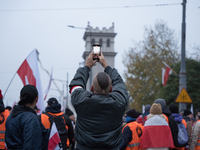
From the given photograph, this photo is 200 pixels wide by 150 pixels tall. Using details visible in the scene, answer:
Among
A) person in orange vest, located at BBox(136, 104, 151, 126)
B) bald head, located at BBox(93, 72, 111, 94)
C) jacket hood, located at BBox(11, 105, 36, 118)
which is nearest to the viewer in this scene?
bald head, located at BBox(93, 72, 111, 94)

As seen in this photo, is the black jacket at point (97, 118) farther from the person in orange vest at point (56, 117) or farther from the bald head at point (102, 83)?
the person in orange vest at point (56, 117)

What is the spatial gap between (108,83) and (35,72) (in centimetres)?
524

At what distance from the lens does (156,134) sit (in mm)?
6156

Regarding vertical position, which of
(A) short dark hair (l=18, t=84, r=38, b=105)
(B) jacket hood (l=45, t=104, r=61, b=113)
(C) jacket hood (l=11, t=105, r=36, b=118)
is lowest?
(B) jacket hood (l=45, t=104, r=61, b=113)

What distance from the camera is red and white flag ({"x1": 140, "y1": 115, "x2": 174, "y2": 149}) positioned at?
612 cm

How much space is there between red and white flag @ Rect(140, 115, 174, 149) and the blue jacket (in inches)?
114

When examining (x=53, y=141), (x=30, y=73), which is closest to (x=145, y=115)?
(x=30, y=73)

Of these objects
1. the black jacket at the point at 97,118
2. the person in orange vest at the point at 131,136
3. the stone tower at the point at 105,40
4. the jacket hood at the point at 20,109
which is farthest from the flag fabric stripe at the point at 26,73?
the stone tower at the point at 105,40

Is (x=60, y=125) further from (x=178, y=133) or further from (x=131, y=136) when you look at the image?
(x=178, y=133)

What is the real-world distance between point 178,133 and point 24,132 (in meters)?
4.27

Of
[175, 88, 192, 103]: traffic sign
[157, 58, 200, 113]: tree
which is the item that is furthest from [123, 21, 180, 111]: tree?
[175, 88, 192, 103]: traffic sign

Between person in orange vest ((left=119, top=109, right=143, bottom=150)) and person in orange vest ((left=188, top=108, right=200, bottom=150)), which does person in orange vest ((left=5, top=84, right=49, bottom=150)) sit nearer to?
person in orange vest ((left=119, top=109, right=143, bottom=150))

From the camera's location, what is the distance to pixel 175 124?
6.73 meters

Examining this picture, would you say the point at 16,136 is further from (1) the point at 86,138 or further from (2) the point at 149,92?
(2) the point at 149,92
